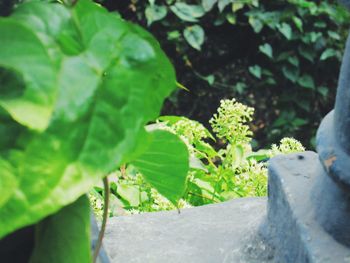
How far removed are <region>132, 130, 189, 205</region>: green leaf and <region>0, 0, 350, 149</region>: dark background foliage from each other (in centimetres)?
321

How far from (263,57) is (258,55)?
0.12 ft

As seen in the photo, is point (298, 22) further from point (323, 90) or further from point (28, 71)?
point (28, 71)

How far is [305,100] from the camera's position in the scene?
4324 mm

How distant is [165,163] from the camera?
800 mm

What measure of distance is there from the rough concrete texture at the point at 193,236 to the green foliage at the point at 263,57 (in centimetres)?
238

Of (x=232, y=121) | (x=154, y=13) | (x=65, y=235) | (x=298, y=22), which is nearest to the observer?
(x=65, y=235)

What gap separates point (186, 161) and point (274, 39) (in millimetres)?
3551

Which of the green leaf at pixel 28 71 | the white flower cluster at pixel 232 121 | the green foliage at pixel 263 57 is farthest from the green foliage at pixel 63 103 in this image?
the green foliage at pixel 263 57

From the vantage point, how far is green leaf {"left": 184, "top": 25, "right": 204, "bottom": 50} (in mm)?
4000

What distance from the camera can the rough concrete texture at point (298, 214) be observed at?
125 cm

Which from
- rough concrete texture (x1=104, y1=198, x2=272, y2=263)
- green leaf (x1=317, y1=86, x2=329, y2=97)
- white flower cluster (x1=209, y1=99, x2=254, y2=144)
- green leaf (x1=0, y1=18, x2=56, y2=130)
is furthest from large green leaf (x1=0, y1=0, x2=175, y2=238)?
green leaf (x1=317, y1=86, x2=329, y2=97)

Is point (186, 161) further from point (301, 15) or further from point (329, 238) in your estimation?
point (301, 15)

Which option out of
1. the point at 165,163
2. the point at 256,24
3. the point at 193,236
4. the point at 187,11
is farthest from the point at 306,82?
the point at 165,163

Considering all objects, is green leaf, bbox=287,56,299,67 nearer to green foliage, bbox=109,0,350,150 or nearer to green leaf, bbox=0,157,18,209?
green foliage, bbox=109,0,350,150
